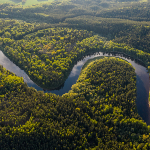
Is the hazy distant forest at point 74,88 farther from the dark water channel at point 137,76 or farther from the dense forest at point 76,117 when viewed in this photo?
the dark water channel at point 137,76

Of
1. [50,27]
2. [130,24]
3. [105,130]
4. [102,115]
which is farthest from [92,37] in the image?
[105,130]

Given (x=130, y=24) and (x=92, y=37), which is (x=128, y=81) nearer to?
(x=92, y=37)

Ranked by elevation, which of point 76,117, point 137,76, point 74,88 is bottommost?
point 76,117

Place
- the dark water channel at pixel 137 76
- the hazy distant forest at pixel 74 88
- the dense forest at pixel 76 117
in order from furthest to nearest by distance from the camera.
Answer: the dark water channel at pixel 137 76 < the hazy distant forest at pixel 74 88 < the dense forest at pixel 76 117

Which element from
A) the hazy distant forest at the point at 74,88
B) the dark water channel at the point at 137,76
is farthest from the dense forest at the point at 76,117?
the dark water channel at the point at 137,76

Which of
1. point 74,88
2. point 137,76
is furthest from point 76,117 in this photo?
Answer: point 137,76

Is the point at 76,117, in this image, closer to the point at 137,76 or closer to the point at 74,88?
the point at 74,88
